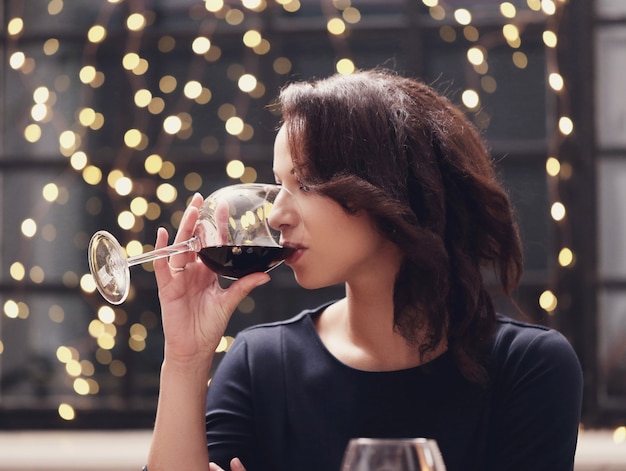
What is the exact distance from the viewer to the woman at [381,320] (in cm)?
135

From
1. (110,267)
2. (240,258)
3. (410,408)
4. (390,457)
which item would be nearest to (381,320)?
(410,408)

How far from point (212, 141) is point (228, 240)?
1305mm

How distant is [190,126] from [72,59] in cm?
41

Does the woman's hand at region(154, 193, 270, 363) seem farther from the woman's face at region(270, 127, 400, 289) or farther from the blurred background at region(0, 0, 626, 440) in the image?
the blurred background at region(0, 0, 626, 440)

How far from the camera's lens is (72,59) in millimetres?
2576

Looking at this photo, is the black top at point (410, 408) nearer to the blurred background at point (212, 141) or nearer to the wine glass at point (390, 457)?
the wine glass at point (390, 457)

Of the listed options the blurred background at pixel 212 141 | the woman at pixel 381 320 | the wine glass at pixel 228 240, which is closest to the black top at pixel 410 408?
the woman at pixel 381 320

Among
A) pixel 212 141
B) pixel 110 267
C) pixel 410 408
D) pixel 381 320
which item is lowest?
pixel 410 408

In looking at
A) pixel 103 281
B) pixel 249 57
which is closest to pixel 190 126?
pixel 249 57

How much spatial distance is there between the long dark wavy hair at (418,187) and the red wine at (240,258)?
12 centimetres

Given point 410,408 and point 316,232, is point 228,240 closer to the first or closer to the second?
point 316,232

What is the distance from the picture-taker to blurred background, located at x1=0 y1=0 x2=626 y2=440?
2.44 metres

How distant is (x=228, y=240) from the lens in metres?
1.29

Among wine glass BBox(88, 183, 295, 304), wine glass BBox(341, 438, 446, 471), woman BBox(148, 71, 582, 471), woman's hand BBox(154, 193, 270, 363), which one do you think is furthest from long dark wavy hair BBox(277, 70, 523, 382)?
wine glass BBox(341, 438, 446, 471)
